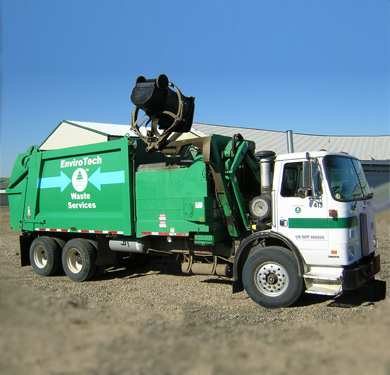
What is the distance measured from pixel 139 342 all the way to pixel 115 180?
481 centimetres

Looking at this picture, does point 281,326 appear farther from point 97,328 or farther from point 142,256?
point 142,256

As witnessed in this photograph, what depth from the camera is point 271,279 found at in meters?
Answer: 5.97

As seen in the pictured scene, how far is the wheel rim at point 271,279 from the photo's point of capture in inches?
232

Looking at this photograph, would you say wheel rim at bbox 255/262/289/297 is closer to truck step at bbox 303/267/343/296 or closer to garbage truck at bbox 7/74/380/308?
garbage truck at bbox 7/74/380/308

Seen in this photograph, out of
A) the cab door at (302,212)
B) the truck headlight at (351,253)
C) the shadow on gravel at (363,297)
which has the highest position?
the cab door at (302,212)

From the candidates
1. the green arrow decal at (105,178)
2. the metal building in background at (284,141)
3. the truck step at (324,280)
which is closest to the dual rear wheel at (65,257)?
the green arrow decal at (105,178)

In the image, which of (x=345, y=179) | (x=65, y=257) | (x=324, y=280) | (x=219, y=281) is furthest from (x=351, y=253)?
(x=65, y=257)

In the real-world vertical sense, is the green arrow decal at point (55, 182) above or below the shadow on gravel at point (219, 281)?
above

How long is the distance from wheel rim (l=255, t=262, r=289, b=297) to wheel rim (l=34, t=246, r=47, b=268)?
18.6ft

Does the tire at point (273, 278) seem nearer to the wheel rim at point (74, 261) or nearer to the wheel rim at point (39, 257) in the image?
the wheel rim at point (74, 261)

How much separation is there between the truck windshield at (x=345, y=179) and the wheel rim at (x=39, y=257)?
6942 mm

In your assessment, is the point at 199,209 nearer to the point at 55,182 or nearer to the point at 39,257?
the point at 55,182

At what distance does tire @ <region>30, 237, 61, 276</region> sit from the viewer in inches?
353

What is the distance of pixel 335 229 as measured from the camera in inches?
217
